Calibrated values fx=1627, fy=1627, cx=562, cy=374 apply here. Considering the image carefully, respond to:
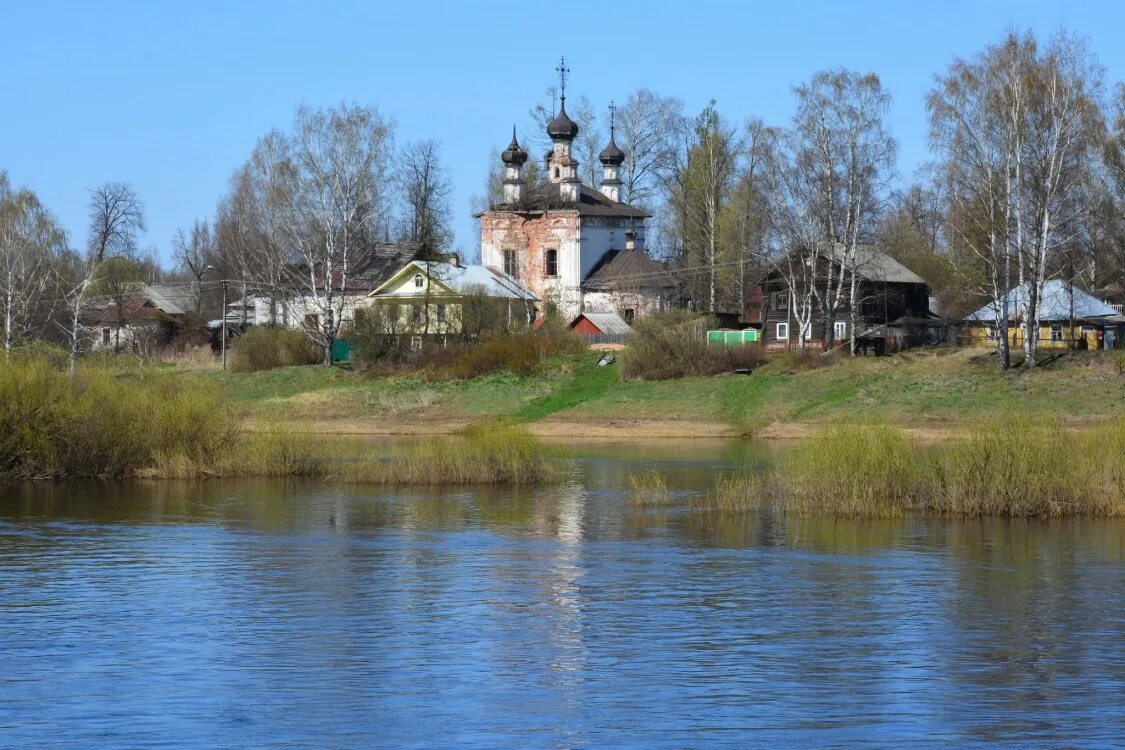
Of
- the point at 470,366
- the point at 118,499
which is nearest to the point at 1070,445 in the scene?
the point at 118,499

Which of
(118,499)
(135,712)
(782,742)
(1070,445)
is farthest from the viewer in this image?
(118,499)

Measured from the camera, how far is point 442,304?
218 feet

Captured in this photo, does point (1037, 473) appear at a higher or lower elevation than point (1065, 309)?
lower

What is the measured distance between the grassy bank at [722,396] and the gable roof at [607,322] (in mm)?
15179

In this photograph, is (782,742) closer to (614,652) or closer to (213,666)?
(614,652)

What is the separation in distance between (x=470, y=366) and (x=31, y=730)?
45153mm

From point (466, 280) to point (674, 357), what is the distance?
2360 centimetres

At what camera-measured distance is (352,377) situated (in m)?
60.9

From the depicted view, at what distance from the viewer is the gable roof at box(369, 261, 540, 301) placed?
74.6 meters

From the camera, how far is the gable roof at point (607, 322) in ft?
249

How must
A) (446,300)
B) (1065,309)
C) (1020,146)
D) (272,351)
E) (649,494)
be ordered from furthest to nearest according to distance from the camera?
(446,300) → (1065,309) → (272,351) → (1020,146) → (649,494)

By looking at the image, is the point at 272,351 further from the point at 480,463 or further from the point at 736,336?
the point at 480,463

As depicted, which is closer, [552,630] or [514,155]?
[552,630]

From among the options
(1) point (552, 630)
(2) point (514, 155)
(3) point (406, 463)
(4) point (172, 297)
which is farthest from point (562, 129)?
(1) point (552, 630)
